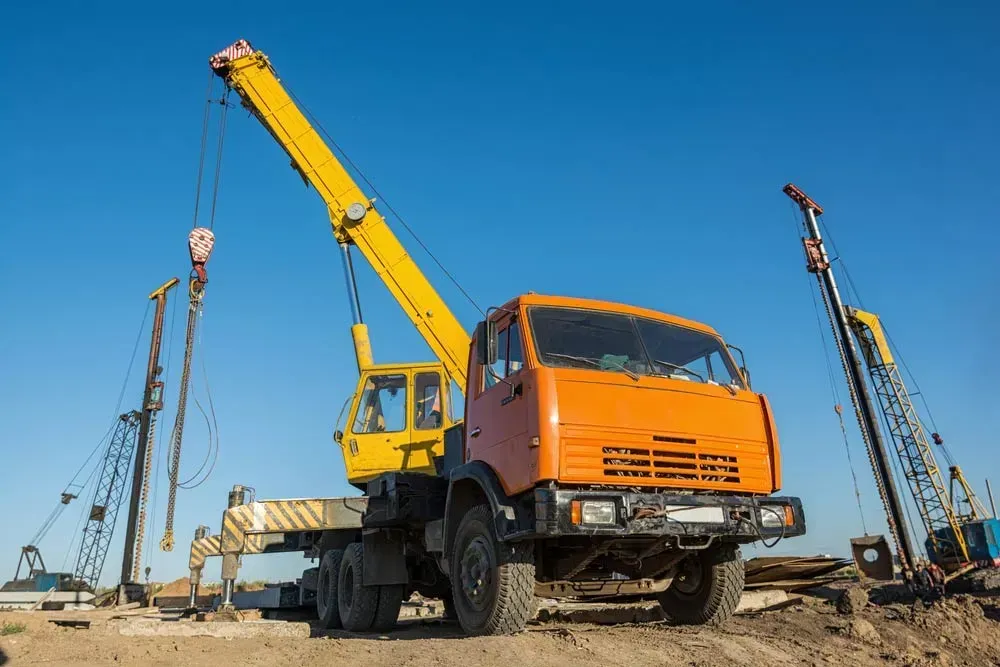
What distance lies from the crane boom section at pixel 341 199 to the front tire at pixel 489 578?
5612mm

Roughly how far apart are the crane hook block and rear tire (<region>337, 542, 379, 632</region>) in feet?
27.6

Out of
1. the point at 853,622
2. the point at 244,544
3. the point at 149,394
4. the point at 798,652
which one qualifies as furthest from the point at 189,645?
the point at 149,394

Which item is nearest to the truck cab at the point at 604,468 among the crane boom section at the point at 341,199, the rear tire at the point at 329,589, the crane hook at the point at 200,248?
the rear tire at the point at 329,589

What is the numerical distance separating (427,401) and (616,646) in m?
5.15

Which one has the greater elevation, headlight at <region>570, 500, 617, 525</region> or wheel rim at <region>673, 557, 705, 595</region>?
headlight at <region>570, 500, 617, 525</region>

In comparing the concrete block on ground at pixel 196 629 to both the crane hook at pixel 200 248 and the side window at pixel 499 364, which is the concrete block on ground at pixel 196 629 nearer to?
the side window at pixel 499 364

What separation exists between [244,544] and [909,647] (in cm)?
771

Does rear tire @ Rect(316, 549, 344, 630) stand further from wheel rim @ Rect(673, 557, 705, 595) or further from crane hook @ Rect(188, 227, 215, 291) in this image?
crane hook @ Rect(188, 227, 215, 291)

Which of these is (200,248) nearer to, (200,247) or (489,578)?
(200,247)

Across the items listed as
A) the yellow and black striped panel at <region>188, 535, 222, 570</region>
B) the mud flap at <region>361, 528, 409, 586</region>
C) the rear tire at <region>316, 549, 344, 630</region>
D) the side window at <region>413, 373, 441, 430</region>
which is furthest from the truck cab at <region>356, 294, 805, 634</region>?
the yellow and black striped panel at <region>188, 535, 222, 570</region>

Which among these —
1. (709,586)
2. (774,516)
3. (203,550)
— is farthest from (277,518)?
(774,516)

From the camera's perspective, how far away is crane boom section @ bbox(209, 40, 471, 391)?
499 inches

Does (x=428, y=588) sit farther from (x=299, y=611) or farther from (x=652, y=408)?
(x=652, y=408)

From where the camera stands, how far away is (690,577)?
295 inches
